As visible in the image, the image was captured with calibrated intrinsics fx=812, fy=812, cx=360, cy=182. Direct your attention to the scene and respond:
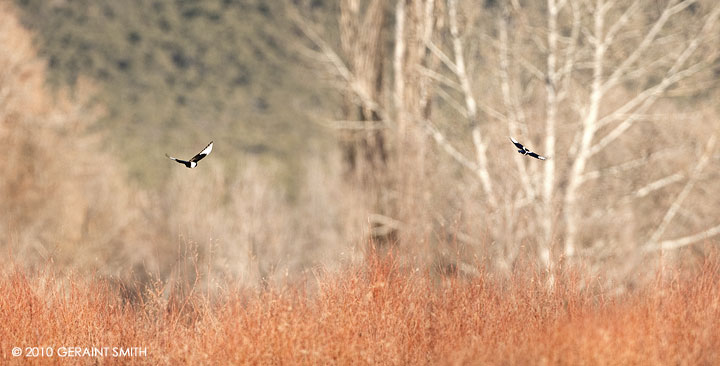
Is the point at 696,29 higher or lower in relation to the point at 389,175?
higher

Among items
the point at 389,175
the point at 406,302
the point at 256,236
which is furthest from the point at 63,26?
the point at 406,302

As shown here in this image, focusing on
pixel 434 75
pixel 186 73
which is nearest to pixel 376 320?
pixel 434 75

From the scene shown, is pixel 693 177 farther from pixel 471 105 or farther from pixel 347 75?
pixel 347 75

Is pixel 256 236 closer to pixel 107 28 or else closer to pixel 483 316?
pixel 483 316

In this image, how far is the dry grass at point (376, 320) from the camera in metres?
4.17

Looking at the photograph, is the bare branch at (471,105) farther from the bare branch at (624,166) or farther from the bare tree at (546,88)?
the bare branch at (624,166)

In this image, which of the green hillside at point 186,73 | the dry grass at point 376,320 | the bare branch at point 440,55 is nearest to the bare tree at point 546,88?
the bare branch at point 440,55

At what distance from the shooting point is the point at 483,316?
182 inches

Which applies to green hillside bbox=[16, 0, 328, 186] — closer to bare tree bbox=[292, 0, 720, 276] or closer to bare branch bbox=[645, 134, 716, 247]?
bare tree bbox=[292, 0, 720, 276]

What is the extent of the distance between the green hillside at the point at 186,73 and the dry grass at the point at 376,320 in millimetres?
49494

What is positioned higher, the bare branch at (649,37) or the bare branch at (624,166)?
the bare branch at (649,37)

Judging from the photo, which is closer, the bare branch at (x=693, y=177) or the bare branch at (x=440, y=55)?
the bare branch at (x=440, y=55)

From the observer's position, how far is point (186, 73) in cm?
6556

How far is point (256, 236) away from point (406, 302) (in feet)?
96.8
